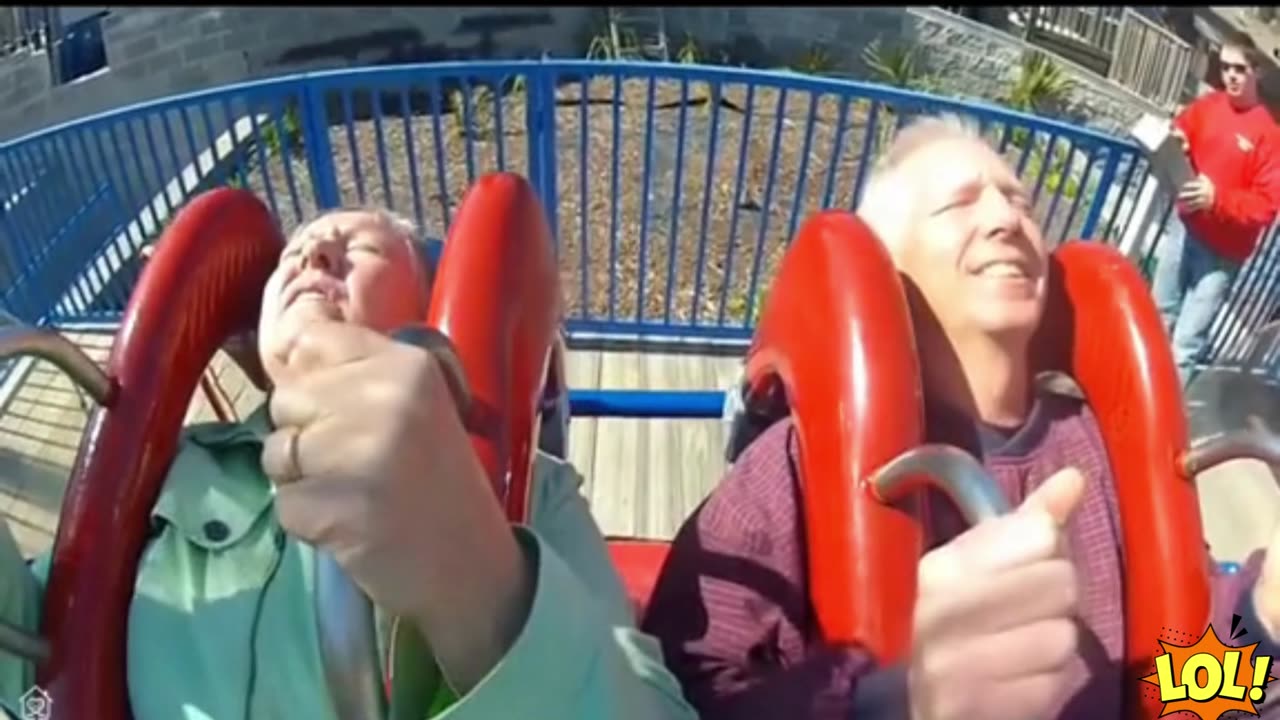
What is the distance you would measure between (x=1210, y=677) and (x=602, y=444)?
44.4 inches

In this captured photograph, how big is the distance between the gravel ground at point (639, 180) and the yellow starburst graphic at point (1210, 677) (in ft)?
3.28

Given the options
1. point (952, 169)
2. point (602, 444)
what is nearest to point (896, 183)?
point (952, 169)

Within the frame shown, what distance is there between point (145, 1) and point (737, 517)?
442mm

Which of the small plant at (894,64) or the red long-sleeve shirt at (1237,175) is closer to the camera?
the red long-sleeve shirt at (1237,175)

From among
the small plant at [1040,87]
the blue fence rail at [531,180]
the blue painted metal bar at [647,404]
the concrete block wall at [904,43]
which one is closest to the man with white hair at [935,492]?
the blue painted metal bar at [647,404]

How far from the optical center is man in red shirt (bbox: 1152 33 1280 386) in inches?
75.5

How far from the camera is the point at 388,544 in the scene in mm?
468

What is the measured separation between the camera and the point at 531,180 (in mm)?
2057

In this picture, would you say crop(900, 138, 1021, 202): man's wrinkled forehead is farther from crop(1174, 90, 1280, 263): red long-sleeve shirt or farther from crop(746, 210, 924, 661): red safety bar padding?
crop(1174, 90, 1280, 263): red long-sleeve shirt

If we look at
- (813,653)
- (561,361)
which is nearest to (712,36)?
(561,361)

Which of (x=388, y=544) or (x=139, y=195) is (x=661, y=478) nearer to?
(x=139, y=195)

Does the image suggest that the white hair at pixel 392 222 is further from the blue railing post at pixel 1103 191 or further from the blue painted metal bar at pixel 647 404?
the blue railing post at pixel 1103 191

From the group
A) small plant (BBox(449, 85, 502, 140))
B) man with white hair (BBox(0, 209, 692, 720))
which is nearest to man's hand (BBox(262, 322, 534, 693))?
man with white hair (BBox(0, 209, 692, 720))

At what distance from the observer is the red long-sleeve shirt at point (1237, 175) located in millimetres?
1921
